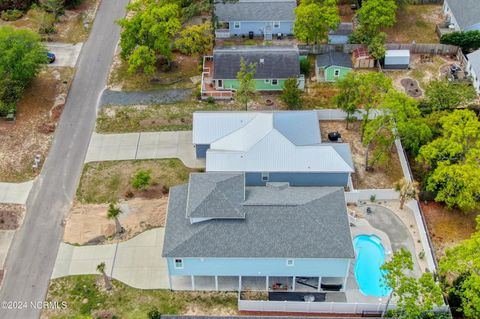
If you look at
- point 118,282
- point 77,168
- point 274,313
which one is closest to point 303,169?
point 274,313

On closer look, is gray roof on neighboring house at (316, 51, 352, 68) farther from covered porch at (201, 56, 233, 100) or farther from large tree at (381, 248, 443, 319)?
large tree at (381, 248, 443, 319)

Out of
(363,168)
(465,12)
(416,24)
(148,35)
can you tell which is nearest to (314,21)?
(416,24)

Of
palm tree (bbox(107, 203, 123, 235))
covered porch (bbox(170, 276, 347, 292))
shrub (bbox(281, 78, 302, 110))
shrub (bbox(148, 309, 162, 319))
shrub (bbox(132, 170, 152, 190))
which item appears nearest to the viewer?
shrub (bbox(148, 309, 162, 319))

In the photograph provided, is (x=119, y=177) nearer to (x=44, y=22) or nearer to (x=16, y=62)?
(x=16, y=62)

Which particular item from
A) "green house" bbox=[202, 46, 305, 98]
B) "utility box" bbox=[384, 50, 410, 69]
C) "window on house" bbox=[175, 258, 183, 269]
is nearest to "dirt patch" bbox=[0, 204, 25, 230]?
"window on house" bbox=[175, 258, 183, 269]

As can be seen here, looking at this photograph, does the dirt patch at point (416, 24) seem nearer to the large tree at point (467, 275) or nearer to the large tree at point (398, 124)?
the large tree at point (398, 124)
